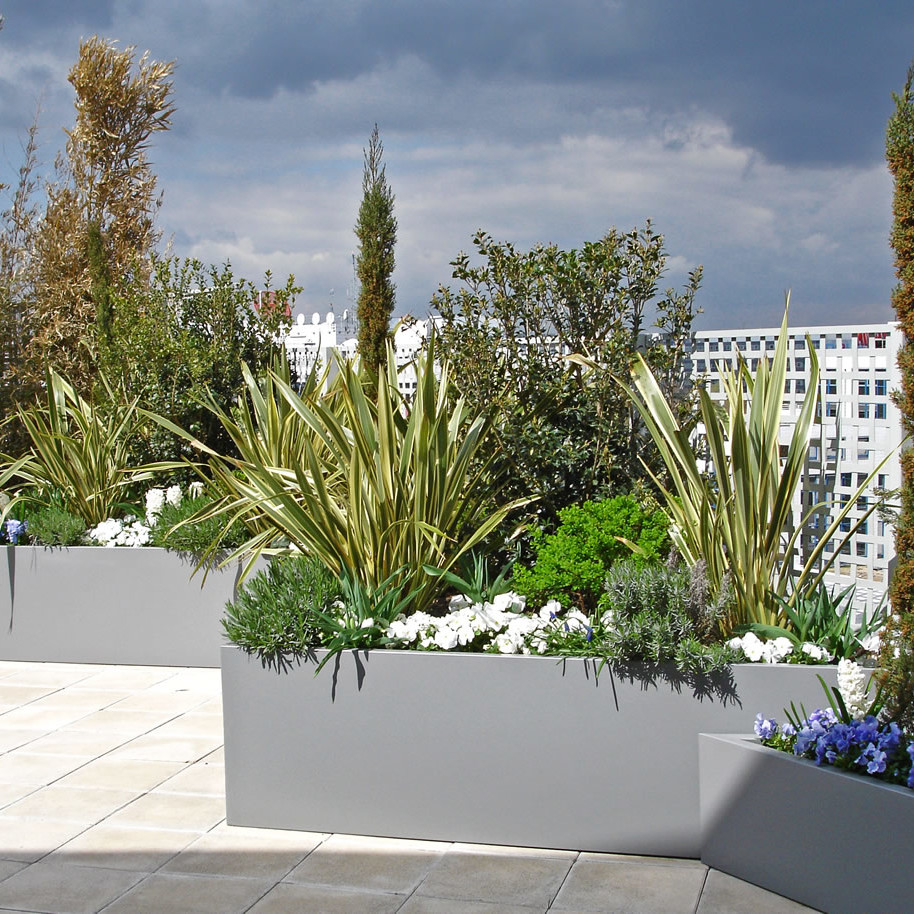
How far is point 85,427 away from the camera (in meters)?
5.49

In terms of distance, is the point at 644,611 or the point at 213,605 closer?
the point at 644,611

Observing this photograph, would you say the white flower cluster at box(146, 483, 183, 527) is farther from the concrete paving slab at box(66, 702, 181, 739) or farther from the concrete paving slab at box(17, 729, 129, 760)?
the concrete paving slab at box(17, 729, 129, 760)

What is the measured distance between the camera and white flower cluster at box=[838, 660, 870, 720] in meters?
2.55

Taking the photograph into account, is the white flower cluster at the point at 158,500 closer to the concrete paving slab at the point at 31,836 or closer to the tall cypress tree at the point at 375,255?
the tall cypress tree at the point at 375,255

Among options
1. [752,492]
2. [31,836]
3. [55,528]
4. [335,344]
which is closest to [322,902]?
[31,836]

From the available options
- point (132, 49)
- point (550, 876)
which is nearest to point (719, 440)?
point (550, 876)

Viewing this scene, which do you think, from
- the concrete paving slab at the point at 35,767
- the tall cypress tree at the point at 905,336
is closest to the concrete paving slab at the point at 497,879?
the tall cypress tree at the point at 905,336

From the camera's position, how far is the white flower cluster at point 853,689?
2551mm

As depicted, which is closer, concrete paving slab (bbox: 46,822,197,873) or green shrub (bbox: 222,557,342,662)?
concrete paving slab (bbox: 46,822,197,873)

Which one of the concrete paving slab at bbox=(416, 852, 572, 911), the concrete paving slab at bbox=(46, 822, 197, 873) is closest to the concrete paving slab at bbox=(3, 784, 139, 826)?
the concrete paving slab at bbox=(46, 822, 197, 873)

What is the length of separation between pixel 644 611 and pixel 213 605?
2736 millimetres

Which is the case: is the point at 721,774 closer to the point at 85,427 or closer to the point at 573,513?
the point at 573,513

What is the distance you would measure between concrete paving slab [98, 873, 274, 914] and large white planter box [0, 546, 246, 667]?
2.29 m

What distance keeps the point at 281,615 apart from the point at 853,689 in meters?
1.66
